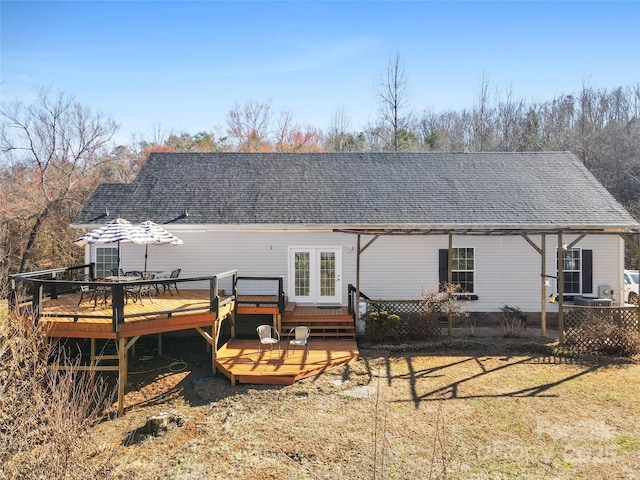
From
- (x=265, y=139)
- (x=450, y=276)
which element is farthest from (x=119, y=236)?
(x=265, y=139)

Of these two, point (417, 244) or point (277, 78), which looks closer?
point (417, 244)

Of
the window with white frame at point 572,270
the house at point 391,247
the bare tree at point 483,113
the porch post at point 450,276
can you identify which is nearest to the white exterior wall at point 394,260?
the house at point 391,247

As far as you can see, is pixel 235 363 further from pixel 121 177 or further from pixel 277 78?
pixel 121 177

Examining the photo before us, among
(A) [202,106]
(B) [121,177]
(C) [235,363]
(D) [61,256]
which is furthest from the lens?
(B) [121,177]

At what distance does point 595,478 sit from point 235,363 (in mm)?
6759

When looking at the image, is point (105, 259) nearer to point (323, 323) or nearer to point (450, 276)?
point (323, 323)

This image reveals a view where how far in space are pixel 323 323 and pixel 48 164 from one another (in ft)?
68.2

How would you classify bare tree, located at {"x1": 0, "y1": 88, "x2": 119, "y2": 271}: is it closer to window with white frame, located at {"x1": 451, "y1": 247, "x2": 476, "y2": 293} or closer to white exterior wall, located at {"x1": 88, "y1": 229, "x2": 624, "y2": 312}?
white exterior wall, located at {"x1": 88, "y1": 229, "x2": 624, "y2": 312}

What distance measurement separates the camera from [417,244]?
12.6 meters

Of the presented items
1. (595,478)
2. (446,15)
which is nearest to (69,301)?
(595,478)

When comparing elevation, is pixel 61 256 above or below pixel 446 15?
below

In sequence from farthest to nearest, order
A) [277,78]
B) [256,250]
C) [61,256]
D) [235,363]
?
[277,78], [61,256], [256,250], [235,363]

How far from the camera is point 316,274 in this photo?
498 inches

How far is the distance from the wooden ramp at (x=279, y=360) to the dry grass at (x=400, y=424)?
0.25 metres
